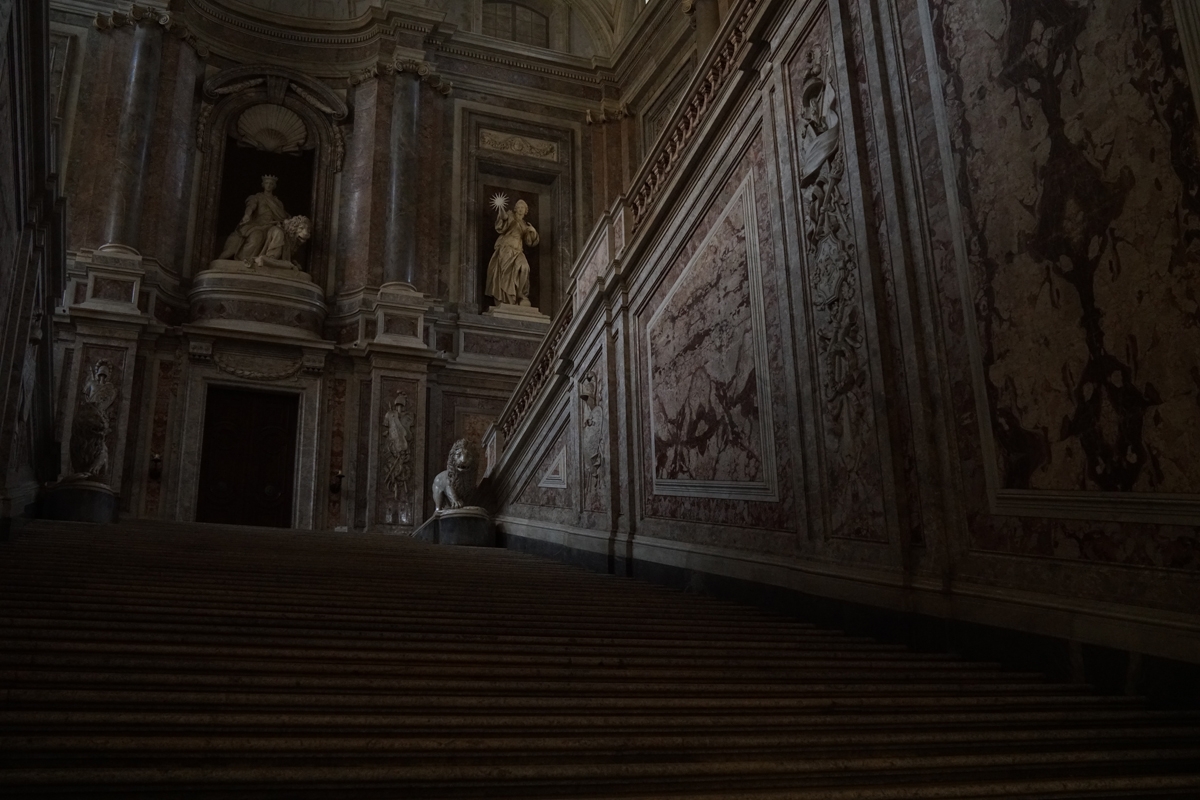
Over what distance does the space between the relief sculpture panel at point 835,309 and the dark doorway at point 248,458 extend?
8484 mm

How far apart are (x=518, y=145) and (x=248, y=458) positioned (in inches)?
243


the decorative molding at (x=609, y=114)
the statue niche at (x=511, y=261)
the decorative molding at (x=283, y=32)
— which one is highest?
the decorative molding at (x=283, y=32)

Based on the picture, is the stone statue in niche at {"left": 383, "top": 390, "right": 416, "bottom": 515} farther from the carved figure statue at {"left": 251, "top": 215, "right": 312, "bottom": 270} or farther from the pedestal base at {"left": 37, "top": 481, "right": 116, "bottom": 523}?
the pedestal base at {"left": 37, "top": 481, "right": 116, "bottom": 523}

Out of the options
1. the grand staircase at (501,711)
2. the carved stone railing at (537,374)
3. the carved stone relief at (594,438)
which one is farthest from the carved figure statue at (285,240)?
the grand staircase at (501,711)

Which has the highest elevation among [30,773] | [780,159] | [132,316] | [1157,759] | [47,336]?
[132,316]

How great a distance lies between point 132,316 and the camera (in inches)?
395

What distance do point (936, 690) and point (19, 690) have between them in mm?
2292

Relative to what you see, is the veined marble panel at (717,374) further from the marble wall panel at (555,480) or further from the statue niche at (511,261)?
the statue niche at (511,261)

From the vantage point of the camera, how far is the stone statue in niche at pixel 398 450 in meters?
10.8

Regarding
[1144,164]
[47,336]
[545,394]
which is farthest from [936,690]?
[47,336]

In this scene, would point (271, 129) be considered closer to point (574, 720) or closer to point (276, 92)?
point (276, 92)

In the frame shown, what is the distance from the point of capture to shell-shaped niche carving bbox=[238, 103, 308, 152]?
40.4 ft

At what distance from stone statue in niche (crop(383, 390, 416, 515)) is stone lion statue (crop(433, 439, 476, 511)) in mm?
2852

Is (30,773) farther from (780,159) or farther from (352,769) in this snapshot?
(780,159)
